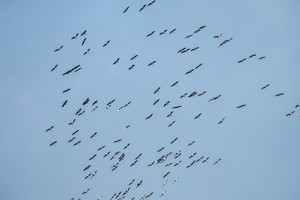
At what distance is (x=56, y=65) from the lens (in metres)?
34.8

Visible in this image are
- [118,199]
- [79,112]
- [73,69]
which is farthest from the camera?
[118,199]

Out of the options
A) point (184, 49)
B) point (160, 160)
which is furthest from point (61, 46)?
point (160, 160)

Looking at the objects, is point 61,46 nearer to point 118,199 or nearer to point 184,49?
point 184,49

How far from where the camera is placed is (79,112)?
122 ft

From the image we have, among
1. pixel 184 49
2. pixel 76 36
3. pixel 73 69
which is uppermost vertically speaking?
pixel 76 36

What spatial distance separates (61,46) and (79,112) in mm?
6791

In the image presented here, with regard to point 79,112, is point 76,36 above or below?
above

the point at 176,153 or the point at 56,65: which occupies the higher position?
the point at 56,65

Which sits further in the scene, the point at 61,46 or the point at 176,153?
the point at 176,153

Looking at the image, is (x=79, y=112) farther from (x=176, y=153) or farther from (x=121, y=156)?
(x=176, y=153)

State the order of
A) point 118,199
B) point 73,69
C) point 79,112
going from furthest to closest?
point 118,199 < point 79,112 < point 73,69

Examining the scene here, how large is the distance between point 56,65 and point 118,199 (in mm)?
16269

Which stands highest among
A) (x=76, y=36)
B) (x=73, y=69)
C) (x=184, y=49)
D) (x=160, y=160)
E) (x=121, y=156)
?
(x=76, y=36)

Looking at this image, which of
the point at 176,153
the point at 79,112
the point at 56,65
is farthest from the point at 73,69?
the point at 176,153
